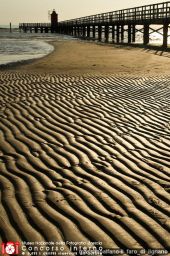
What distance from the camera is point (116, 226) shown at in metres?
4.04

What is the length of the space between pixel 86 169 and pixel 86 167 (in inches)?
3.0

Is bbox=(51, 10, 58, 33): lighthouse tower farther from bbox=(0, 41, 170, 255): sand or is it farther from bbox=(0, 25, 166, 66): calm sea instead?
bbox=(0, 41, 170, 255): sand

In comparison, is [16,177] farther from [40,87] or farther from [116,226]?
[40,87]

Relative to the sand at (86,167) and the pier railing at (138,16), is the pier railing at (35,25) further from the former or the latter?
the sand at (86,167)

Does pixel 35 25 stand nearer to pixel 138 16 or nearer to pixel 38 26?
pixel 38 26

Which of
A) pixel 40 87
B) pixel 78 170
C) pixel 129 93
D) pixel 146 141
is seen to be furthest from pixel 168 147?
pixel 40 87

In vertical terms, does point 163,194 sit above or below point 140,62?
below

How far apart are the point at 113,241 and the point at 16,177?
2013 mm

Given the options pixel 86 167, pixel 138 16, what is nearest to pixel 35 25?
pixel 138 16

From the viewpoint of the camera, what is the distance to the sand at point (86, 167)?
3.98 metres

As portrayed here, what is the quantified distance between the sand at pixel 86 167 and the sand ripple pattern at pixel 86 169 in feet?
0.04

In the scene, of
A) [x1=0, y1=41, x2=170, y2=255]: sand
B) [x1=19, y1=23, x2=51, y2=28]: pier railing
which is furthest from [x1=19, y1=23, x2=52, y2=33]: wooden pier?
[x1=0, y1=41, x2=170, y2=255]: sand

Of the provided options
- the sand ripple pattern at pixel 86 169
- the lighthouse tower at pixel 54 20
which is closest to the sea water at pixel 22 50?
the sand ripple pattern at pixel 86 169

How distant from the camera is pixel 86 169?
5559mm
